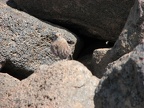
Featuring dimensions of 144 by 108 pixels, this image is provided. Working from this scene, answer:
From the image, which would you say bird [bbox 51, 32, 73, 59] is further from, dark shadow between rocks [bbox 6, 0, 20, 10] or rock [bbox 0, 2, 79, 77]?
dark shadow between rocks [bbox 6, 0, 20, 10]

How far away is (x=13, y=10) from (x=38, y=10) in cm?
35

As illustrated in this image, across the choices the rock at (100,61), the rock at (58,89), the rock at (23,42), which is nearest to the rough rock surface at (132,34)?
the rock at (100,61)

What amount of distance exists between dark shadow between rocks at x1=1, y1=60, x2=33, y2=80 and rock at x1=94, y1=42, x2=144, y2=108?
2699 mm

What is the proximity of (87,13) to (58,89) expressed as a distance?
1670 millimetres

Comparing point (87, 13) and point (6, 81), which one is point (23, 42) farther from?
point (87, 13)

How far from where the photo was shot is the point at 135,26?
13.9 feet

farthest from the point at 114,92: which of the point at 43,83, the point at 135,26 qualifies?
the point at 135,26

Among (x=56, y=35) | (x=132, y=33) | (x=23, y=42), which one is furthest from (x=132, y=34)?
(x=23, y=42)

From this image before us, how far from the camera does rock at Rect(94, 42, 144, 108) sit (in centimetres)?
229

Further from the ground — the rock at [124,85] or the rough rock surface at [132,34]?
the rock at [124,85]

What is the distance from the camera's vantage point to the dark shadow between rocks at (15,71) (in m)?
5.13

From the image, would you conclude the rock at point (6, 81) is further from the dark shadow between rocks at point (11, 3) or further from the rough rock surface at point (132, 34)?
the dark shadow between rocks at point (11, 3)

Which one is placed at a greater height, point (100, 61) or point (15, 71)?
point (100, 61)

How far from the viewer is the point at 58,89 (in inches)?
150
